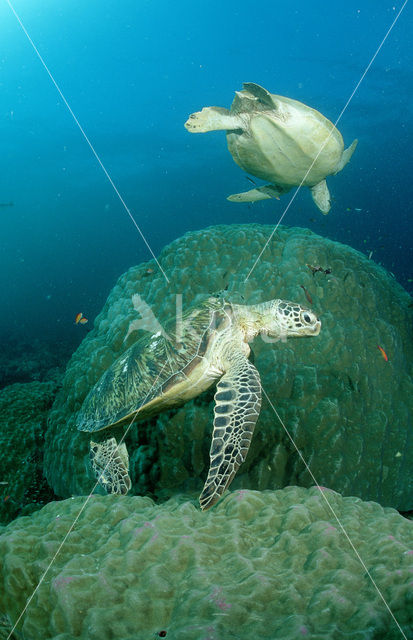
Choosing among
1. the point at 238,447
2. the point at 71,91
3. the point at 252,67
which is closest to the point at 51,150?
the point at 71,91

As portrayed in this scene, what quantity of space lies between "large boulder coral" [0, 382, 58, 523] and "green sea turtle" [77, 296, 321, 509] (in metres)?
1.72

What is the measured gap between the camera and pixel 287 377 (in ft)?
12.7

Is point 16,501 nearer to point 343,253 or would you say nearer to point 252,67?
point 343,253

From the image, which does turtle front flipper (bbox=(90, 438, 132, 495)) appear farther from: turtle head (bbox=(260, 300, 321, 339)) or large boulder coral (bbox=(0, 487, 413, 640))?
turtle head (bbox=(260, 300, 321, 339))

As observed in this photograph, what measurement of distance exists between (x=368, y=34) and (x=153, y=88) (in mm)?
25593

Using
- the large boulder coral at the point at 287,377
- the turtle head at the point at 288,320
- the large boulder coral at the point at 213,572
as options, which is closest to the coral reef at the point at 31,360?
the large boulder coral at the point at 287,377

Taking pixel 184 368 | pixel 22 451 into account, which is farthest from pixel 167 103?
pixel 184 368

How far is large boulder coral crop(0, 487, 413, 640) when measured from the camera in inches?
53.9

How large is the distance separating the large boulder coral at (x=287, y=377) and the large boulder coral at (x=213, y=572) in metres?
1.48

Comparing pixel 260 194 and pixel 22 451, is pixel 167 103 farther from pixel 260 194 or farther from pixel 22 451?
pixel 22 451

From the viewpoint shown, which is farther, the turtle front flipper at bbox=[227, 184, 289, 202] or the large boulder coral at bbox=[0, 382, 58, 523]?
the turtle front flipper at bbox=[227, 184, 289, 202]

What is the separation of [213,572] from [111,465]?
83.5 inches

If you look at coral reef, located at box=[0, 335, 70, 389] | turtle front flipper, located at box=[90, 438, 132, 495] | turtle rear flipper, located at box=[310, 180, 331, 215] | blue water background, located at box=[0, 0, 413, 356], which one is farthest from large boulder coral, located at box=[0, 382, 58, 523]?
blue water background, located at box=[0, 0, 413, 356]

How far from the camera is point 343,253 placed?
521cm
